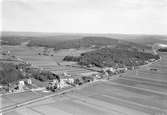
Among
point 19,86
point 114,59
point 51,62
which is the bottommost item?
point 19,86

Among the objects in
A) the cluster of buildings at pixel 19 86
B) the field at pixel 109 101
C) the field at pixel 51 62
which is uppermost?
the field at pixel 51 62

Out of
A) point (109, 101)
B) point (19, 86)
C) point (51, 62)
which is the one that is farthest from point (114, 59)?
point (109, 101)

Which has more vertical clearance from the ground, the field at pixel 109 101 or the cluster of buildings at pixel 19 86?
the cluster of buildings at pixel 19 86

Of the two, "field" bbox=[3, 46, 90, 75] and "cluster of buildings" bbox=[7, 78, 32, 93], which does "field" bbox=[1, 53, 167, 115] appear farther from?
"field" bbox=[3, 46, 90, 75]

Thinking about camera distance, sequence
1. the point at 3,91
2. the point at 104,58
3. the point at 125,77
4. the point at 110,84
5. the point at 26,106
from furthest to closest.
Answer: the point at 104,58
the point at 125,77
the point at 110,84
the point at 3,91
the point at 26,106

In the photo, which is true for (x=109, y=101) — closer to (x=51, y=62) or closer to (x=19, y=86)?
(x=19, y=86)

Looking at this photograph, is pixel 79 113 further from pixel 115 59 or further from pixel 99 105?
pixel 115 59

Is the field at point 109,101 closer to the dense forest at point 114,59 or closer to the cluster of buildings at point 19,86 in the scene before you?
the cluster of buildings at point 19,86

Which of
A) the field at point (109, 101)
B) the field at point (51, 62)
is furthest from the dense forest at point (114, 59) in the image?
the field at point (109, 101)

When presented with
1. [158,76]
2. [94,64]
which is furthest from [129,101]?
[94,64]
